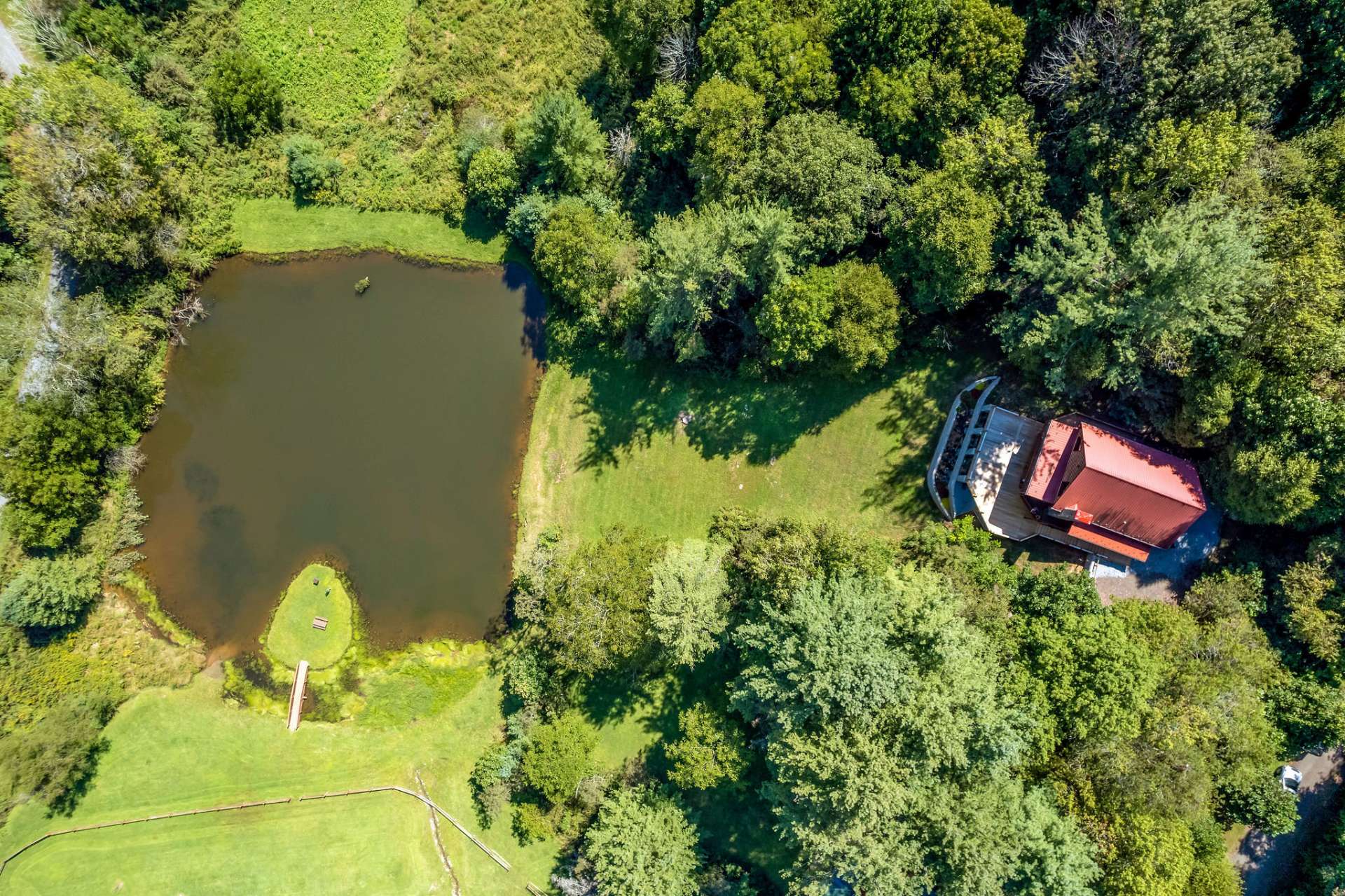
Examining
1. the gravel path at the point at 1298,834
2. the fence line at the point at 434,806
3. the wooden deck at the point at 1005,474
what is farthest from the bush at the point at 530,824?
the gravel path at the point at 1298,834

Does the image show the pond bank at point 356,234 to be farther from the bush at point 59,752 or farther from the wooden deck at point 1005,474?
the wooden deck at point 1005,474

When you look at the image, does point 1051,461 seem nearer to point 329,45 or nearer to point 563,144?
point 563,144

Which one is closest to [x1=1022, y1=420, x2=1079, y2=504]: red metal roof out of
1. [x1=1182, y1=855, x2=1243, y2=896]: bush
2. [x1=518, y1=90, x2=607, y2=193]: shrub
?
[x1=1182, y1=855, x2=1243, y2=896]: bush

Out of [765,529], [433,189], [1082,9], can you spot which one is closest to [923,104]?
[1082,9]

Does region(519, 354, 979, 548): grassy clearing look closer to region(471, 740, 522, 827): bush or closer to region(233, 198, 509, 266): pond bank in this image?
region(233, 198, 509, 266): pond bank

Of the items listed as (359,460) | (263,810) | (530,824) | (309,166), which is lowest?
(263,810)

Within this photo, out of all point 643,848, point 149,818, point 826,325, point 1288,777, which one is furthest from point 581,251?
point 1288,777
